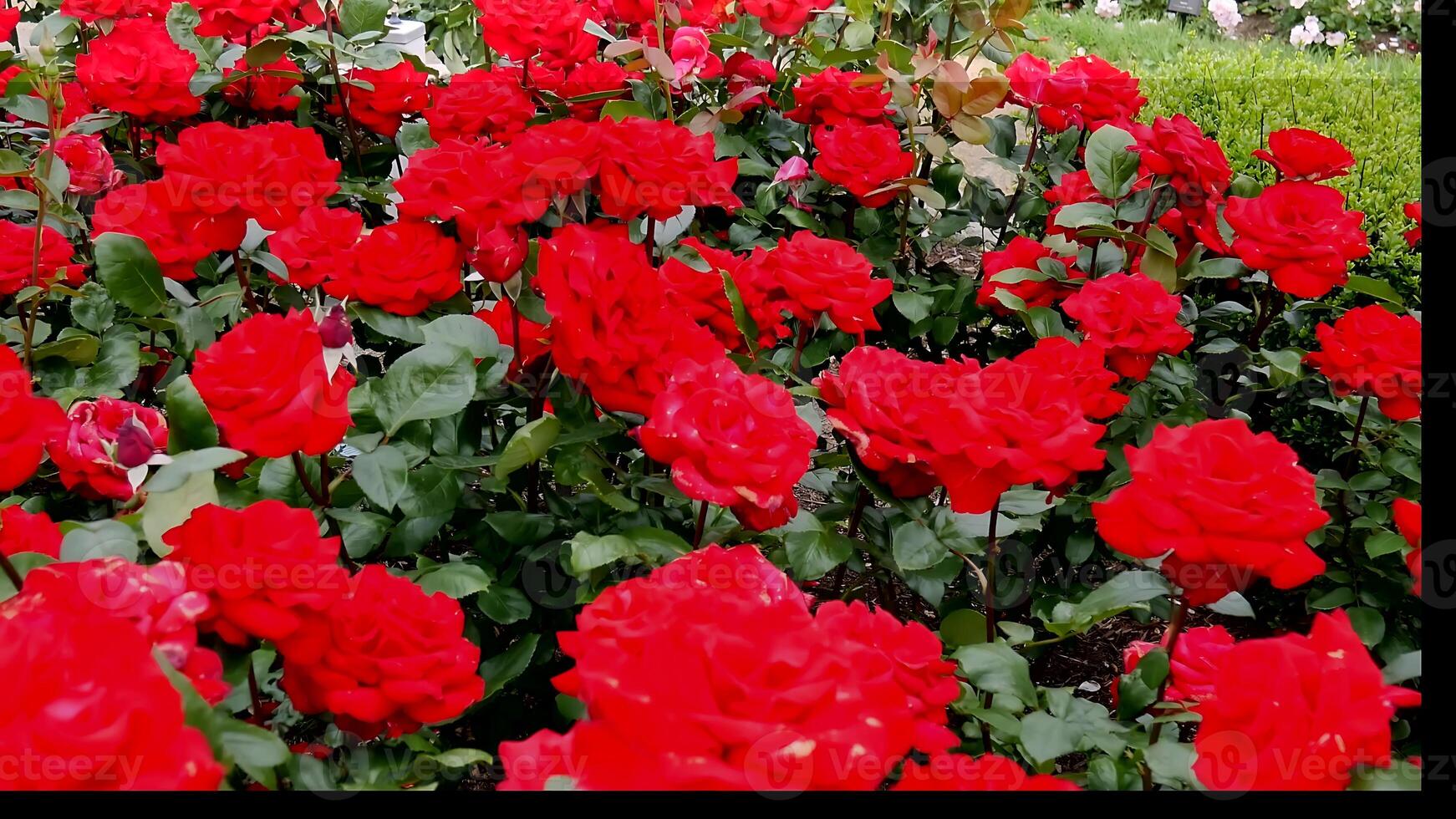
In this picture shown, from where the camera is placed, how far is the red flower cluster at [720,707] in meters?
0.57

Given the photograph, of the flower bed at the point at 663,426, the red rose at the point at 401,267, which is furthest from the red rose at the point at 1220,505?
the red rose at the point at 401,267

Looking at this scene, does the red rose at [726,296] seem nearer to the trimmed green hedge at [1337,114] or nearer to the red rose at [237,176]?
the red rose at [237,176]

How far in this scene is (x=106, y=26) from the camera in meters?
2.06

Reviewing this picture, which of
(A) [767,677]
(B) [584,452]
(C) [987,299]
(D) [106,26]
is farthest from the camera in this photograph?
(D) [106,26]

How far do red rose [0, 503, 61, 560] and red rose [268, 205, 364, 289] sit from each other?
1.42 feet

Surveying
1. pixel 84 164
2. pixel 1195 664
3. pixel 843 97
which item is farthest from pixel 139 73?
pixel 1195 664

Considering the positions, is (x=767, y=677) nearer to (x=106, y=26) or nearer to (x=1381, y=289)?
(x=1381, y=289)

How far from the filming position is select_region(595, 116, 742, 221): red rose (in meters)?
1.30

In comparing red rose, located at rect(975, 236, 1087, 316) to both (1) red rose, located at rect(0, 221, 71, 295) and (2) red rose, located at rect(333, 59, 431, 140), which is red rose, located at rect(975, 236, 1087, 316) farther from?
(1) red rose, located at rect(0, 221, 71, 295)

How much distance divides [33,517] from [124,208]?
625mm

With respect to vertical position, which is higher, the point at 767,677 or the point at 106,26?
the point at 767,677

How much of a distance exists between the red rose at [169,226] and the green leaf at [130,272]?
0.19 ft

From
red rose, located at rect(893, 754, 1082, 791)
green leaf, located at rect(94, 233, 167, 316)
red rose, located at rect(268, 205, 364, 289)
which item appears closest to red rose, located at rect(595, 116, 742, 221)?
red rose, located at rect(268, 205, 364, 289)

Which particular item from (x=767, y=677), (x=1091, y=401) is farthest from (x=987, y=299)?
(x=767, y=677)
